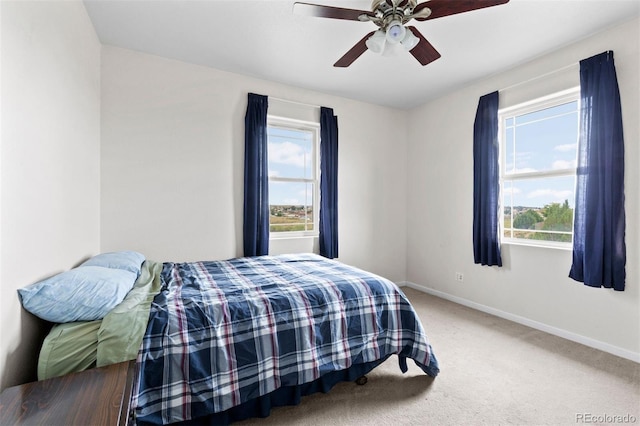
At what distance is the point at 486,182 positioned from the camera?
335cm

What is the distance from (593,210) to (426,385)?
81.3 inches

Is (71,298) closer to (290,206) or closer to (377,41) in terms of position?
(377,41)

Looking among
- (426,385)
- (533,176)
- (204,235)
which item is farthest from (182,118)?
(533,176)

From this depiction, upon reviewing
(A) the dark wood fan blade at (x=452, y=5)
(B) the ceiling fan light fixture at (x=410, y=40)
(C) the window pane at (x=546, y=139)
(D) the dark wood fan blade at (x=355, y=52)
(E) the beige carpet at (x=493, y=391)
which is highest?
(D) the dark wood fan blade at (x=355, y=52)

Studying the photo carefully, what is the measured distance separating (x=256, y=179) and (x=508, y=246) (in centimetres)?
289

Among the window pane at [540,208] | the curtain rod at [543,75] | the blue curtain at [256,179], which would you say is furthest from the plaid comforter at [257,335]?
the curtain rod at [543,75]

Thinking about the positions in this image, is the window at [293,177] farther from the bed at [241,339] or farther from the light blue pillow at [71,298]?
the light blue pillow at [71,298]

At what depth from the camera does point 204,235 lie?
126 inches

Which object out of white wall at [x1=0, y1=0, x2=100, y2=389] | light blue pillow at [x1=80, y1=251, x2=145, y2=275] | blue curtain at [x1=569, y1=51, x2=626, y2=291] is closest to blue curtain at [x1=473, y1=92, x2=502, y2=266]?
blue curtain at [x1=569, y1=51, x2=626, y2=291]

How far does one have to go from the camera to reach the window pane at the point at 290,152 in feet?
12.1

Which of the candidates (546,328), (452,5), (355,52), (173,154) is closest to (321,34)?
(355,52)

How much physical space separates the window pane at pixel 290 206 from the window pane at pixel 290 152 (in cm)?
14

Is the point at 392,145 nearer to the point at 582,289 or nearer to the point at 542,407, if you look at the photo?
the point at 582,289

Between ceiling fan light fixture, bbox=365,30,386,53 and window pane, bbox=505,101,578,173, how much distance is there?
2.12 meters
